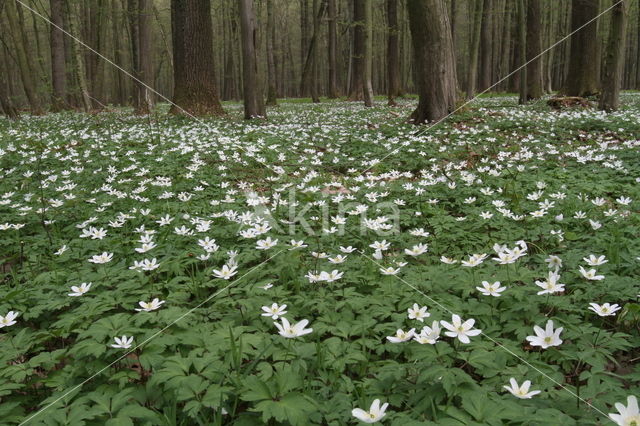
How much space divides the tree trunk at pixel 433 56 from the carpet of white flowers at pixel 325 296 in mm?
3125

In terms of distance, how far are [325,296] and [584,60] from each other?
13.6m

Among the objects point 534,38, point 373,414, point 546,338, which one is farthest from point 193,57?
point 373,414

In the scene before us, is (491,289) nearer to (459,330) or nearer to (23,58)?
(459,330)

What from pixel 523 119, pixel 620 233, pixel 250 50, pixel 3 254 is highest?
pixel 250 50

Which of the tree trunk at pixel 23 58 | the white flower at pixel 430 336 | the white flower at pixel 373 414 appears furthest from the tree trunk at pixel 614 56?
the tree trunk at pixel 23 58

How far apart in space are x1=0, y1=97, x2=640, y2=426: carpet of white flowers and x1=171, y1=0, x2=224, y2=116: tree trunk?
20.2 ft

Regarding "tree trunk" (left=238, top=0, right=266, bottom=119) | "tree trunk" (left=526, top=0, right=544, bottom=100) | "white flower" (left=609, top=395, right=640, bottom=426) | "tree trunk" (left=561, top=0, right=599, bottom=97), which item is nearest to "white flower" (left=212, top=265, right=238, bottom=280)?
"white flower" (left=609, top=395, right=640, bottom=426)

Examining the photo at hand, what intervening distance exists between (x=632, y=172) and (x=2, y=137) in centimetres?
1121

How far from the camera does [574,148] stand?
664 centimetres

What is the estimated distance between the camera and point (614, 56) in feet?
27.3

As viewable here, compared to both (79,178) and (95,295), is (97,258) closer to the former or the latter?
(95,295)

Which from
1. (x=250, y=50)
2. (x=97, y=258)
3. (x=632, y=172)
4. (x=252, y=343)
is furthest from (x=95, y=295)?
(x=250, y=50)

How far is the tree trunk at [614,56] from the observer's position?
26.2ft

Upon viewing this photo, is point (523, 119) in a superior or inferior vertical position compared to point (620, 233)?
superior
